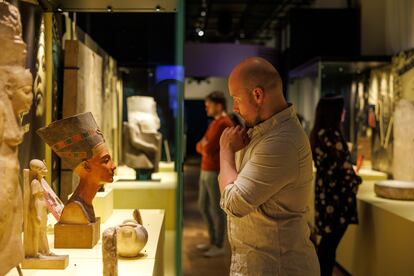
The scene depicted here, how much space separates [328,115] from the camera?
381cm

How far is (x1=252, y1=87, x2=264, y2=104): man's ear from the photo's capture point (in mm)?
1902

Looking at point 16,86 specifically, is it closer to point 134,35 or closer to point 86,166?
point 86,166

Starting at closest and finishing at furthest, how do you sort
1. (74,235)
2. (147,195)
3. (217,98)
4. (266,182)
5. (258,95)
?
(266,182)
(258,95)
(74,235)
(147,195)
(217,98)

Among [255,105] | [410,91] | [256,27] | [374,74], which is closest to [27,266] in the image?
[255,105]

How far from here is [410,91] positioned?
187 inches

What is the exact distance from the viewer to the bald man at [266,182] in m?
1.82

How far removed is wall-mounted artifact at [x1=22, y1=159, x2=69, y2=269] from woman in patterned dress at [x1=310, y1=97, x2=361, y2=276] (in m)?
2.20

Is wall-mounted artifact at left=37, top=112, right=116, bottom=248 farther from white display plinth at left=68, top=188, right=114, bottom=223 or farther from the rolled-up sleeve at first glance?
the rolled-up sleeve

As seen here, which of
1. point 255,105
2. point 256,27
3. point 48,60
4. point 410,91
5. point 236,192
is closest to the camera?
point 236,192

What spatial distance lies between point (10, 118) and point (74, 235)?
2.96 feet

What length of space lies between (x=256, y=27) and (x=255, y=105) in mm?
9758

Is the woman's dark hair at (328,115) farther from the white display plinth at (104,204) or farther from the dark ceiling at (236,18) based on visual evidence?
the dark ceiling at (236,18)

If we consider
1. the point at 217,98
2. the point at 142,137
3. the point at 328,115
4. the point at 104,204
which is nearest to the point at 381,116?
the point at 217,98

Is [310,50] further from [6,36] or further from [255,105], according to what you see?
[6,36]
